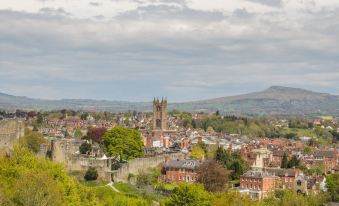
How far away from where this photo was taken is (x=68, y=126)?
432 feet

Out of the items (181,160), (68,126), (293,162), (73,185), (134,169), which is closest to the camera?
(73,185)

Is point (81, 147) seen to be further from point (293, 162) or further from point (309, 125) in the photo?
point (309, 125)

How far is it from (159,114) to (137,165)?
128 ft

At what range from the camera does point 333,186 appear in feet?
212

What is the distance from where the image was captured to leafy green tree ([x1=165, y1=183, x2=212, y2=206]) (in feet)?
147

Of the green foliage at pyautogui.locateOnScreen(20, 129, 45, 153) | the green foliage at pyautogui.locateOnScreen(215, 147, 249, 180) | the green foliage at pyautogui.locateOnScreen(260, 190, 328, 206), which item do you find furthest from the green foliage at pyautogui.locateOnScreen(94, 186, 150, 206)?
the green foliage at pyautogui.locateOnScreen(215, 147, 249, 180)

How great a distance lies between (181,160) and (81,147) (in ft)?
40.6

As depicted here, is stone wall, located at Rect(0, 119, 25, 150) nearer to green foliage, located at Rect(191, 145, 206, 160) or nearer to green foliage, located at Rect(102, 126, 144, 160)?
green foliage, located at Rect(102, 126, 144, 160)

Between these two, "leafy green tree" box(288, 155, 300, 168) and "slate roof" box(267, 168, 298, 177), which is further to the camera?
"leafy green tree" box(288, 155, 300, 168)

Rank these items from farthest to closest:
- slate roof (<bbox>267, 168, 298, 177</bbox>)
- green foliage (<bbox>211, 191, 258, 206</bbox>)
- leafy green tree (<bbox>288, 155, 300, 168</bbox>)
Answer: leafy green tree (<bbox>288, 155, 300, 168</bbox>) < slate roof (<bbox>267, 168, 298, 177</bbox>) < green foliage (<bbox>211, 191, 258, 206</bbox>)

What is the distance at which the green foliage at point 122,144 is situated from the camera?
71750 millimetres

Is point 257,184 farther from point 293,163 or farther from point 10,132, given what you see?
point 10,132

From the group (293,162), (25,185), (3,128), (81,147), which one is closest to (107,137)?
(81,147)

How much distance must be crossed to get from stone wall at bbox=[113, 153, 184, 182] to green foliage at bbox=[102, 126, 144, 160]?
8.74 feet
